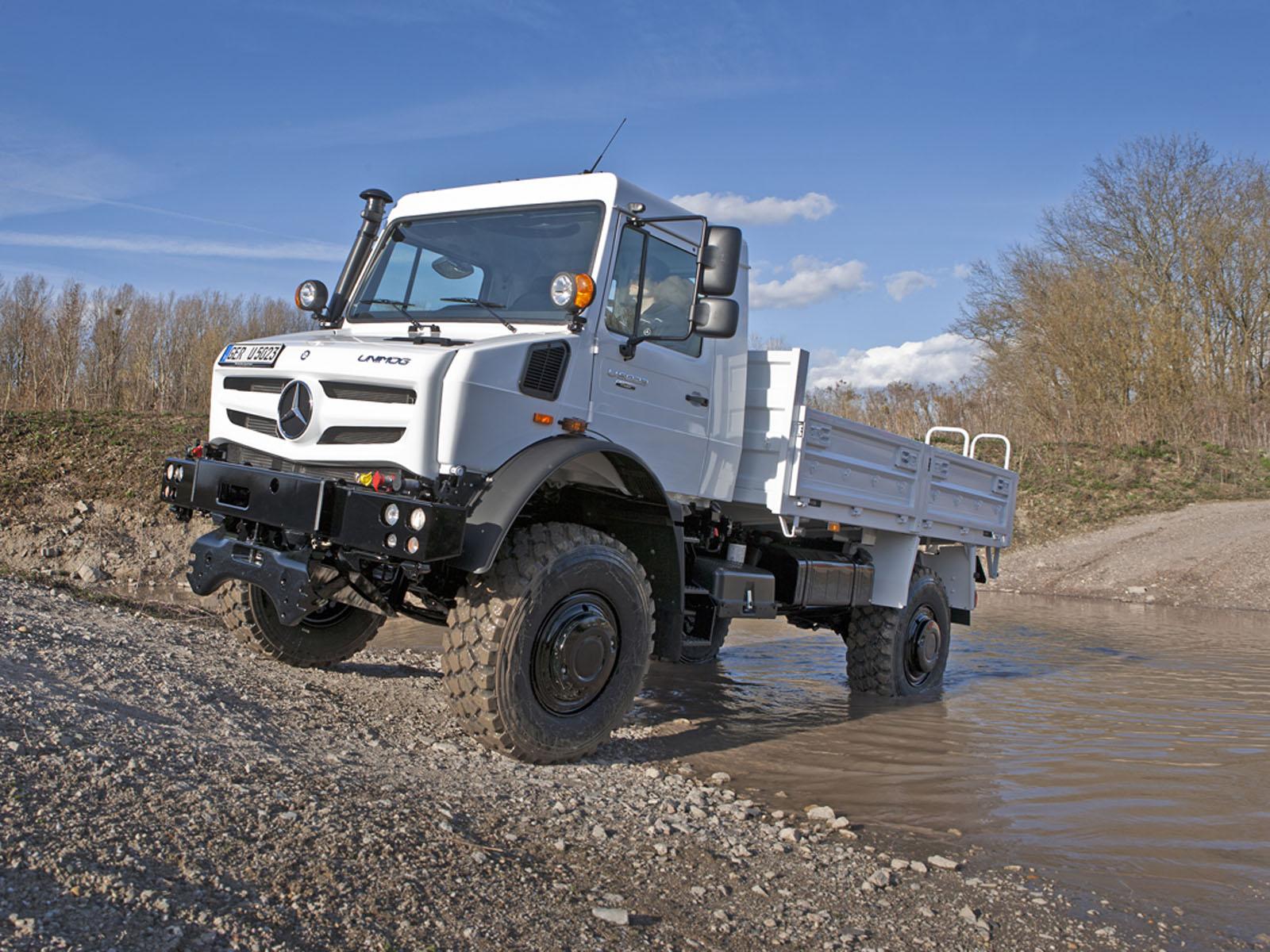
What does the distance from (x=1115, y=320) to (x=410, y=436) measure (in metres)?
26.0

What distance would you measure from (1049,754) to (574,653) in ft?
10.5

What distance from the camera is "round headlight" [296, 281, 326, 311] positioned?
20.2 ft

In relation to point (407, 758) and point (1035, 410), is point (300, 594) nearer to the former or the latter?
point (407, 758)

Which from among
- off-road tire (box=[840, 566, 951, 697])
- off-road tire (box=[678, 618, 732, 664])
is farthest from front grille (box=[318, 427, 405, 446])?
off-road tire (box=[840, 566, 951, 697])

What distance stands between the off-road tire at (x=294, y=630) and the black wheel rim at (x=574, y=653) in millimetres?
1627

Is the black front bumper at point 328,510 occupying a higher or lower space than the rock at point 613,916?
higher

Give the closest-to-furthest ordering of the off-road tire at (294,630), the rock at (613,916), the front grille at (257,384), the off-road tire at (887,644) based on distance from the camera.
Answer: the rock at (613,916) → the front grille at (257,384) → the off-road tire at (294,630) → the off-road tire at (887,644)

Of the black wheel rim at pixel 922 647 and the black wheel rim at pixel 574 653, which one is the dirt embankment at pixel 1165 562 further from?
the black wheel rim at pixel 574 653

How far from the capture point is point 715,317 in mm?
5547

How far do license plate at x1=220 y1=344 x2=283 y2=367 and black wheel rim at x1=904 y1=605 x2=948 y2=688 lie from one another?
5311mm

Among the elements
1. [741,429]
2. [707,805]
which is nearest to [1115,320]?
[741,429]

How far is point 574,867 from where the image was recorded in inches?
145

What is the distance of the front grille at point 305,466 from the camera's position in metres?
4.70

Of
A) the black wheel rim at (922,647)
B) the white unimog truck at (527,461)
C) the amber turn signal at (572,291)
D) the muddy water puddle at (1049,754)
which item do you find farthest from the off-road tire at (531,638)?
the black wheel rim at (922,647)
